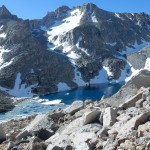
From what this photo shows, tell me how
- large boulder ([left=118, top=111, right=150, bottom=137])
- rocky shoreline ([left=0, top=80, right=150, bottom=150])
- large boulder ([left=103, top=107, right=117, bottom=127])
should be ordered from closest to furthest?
rocky shoreline ([left=0, top=80, right=150, bottom=150])
large boulder ([left=118, top=111, right=150, bottom=137])
large boulder ([left=103, top=107, right=117, bottom=127])

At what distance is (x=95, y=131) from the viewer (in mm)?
14086

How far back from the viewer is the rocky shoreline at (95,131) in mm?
11680

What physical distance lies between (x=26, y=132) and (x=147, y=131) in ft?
23.0

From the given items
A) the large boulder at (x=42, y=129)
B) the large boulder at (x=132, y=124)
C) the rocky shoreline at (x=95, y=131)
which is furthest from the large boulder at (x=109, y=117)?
the large boulder at (x=42, y=129)

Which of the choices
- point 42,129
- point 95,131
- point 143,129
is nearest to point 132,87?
point 42,129

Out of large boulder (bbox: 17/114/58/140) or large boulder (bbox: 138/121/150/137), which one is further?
large boulder (bbox: 17/114/58/140)

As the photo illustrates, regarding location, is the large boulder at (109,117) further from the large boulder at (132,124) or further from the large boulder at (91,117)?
the large boulder at (132,124)

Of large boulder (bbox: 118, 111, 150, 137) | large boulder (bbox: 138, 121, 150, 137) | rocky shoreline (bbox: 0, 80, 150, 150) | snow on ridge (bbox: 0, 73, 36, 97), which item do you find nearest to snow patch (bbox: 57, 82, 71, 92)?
snow on ridge (bbox: 0, 73, 36, 97)

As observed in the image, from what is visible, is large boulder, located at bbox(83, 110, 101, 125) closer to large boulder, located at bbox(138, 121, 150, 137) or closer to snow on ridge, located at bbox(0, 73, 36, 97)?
large boulder, located at bbox(138, 121, 150, 137)

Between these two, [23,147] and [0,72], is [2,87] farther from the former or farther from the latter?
[23,147]

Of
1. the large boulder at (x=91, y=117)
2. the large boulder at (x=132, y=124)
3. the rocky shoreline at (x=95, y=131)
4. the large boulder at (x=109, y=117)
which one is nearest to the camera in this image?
the rocky shoreline at (x=95, y=131)

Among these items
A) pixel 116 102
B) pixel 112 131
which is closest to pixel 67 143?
pixel 112 131

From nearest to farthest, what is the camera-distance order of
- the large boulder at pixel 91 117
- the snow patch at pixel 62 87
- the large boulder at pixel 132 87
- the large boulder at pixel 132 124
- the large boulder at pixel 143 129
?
the large boulder at pixel 143 129
the large boulder at pixel 132 124
the large boulder at pixel 91 117
the large boulder at pixel 132 87
the snow patch at pixel 62 87

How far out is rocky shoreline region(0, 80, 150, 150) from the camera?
460 inches
